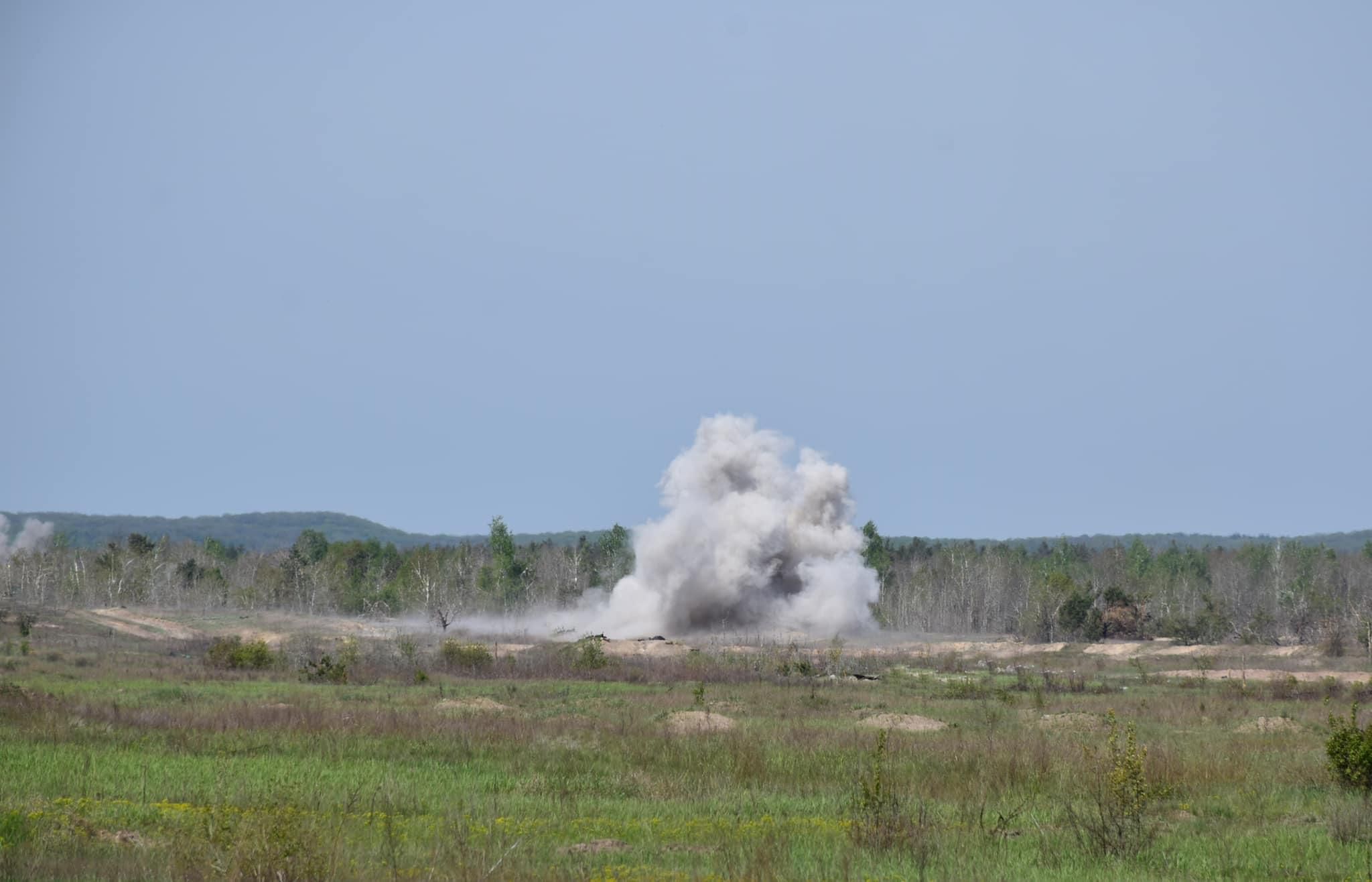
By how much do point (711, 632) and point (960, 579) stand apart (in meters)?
54.7

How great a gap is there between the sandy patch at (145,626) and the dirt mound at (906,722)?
5130 cm

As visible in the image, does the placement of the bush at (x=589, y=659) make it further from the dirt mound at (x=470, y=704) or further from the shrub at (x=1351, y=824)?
the shrub at (x=1351, y=824)

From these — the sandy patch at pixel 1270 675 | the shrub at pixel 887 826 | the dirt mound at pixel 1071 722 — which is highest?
the shrub at pixel 887 826

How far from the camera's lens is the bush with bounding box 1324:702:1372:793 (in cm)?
1803

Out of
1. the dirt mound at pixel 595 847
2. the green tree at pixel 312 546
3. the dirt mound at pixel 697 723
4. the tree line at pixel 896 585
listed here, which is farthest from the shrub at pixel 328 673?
the green tree at pixel 312 546

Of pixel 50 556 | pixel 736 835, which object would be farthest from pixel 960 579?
pixel 736 835

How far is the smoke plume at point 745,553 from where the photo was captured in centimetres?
8131

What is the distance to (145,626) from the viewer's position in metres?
77.9

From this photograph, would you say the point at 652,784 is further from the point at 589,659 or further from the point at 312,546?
the point at 312,546

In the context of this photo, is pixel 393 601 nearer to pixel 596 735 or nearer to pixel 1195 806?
pixel 596 735

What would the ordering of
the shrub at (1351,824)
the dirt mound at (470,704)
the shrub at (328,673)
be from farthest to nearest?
the shrub at (328,673), the dirt mound at (470,704), the shrub at (1351,824)

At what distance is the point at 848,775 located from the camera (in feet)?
65.2

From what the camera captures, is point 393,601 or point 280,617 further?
point 393,601

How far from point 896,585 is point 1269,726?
99.9m
